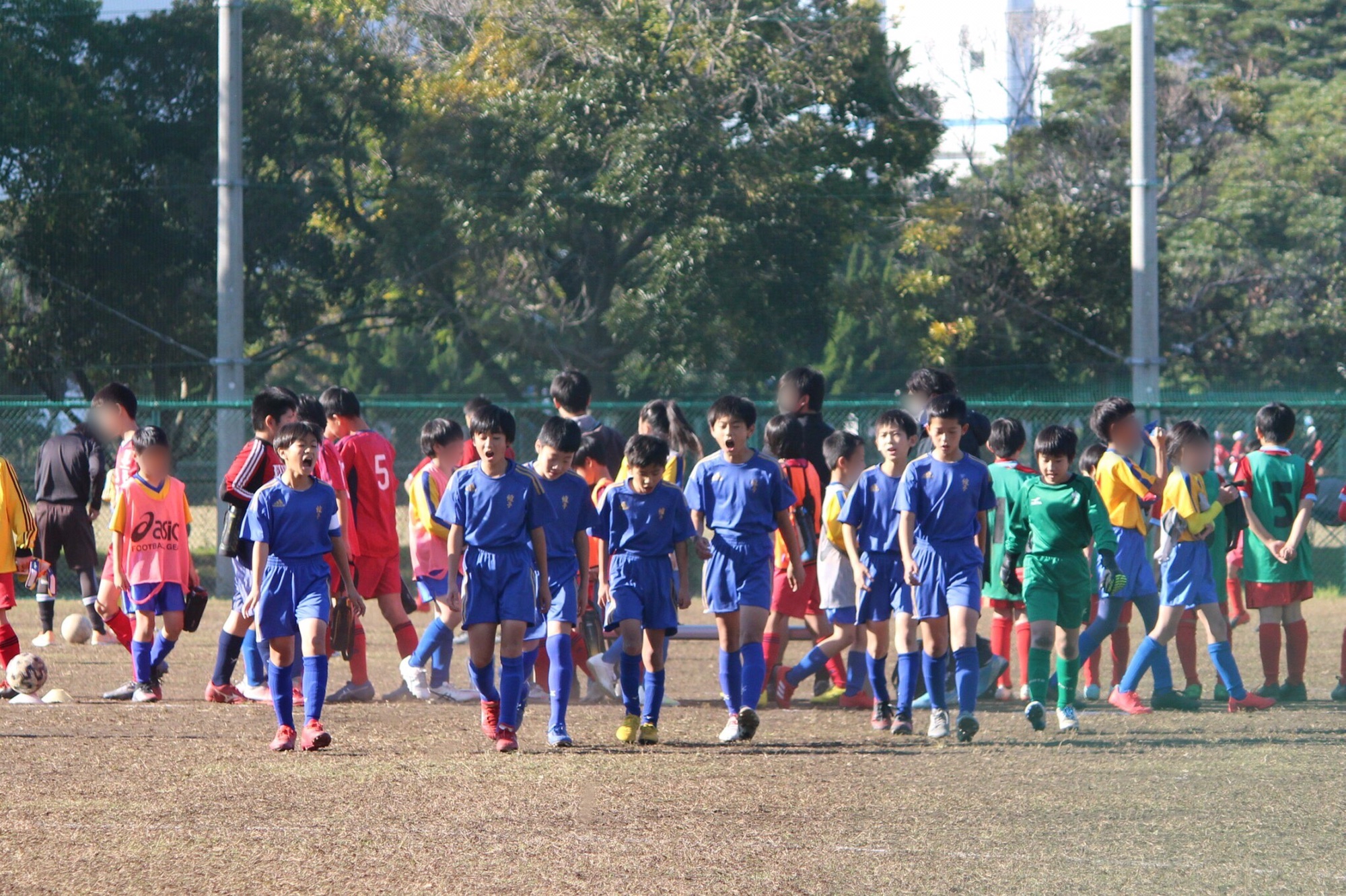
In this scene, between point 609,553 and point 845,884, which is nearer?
point 845,884

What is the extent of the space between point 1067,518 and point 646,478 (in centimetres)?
207

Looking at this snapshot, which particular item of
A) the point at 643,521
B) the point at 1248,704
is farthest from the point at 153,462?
the point at 1248,704

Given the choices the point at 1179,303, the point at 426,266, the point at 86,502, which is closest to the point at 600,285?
the point at 426,266

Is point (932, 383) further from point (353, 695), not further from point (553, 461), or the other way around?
point (353, 695)

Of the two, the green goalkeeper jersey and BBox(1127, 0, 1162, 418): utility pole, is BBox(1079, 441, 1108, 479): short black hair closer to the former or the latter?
the green goalkeeper jersey

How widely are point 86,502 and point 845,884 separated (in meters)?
8.56

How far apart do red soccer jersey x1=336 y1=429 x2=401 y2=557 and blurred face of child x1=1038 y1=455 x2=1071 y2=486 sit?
3.59 m

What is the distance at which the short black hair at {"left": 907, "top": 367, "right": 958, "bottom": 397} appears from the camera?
8.27 metres

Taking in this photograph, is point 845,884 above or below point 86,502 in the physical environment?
below

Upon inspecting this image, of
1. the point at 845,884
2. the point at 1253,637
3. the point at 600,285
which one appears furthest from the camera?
the point at 600,285

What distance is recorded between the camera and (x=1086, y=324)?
2234cm

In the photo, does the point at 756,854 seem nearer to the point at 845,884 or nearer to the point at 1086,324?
the point at 845,884

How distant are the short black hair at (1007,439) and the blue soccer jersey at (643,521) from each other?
1871 millimetres

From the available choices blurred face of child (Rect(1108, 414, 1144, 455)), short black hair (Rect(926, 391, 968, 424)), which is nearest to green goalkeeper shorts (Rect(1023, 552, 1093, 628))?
short black hair (Rect(926, 391, 968, 424))
